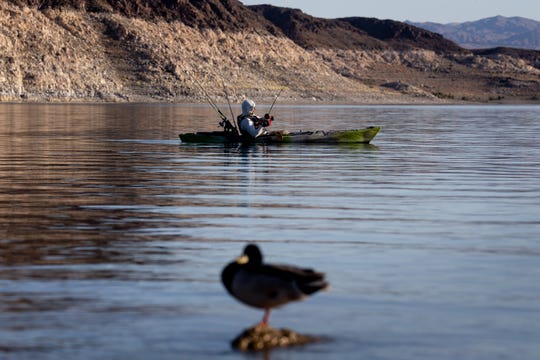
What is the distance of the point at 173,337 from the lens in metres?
8.70

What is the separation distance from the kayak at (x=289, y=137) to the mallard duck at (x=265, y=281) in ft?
89.1

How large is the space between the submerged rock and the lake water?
0.48 ft

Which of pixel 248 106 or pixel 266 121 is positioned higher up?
pixel 248 106

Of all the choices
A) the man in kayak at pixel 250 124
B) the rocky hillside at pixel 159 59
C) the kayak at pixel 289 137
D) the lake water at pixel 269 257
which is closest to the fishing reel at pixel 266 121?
the man in kayak at pixel 250 124

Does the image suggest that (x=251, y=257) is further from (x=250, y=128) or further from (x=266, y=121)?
(x=250, y=128)

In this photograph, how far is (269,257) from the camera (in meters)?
12.3

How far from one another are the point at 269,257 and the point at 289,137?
23713 millimetres

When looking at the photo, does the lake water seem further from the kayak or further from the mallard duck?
the kayak

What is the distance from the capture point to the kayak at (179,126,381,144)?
3547 cm

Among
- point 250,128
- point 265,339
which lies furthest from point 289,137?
point 265,339

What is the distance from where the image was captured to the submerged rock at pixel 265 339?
328 inches

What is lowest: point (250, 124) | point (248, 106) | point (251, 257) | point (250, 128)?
point (250, 128)

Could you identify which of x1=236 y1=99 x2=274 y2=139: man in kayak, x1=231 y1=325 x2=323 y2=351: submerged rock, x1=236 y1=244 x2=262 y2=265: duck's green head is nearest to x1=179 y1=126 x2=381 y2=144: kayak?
x1=236 y1=99 x2=274 y2=139: man in kayak

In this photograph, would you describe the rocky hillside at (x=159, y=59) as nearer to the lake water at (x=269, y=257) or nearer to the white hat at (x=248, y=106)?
the white hat at (x=248, y=106)
